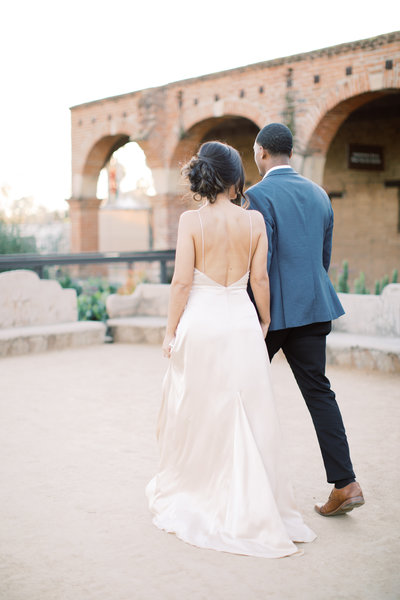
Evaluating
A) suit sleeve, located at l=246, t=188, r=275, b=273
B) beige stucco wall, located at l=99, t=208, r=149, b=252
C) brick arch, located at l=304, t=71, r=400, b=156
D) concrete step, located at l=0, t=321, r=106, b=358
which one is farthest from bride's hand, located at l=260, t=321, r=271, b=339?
beige stucco wall, located at l=99, t=208, r=149, b=252

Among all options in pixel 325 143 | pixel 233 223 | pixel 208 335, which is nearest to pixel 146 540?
pixel 208 335

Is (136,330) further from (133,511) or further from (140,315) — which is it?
(133,511)

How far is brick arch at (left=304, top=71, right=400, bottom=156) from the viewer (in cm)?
1067

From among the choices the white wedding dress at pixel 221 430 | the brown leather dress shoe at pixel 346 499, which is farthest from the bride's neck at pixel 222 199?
the brown leather dress shoe at pixel 346 499

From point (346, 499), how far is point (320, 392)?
1.57 feet

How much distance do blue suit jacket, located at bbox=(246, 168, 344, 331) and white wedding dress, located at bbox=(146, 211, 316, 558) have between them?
17 cm

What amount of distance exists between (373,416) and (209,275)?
2.51 m

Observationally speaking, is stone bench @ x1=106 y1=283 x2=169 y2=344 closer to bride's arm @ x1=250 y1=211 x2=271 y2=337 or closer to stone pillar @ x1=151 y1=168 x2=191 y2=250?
bride's arm @ x1=250 y1=211 x2=271 y2=337

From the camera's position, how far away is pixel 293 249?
9.80 ft

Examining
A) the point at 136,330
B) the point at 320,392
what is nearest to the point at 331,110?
the point at 136,330

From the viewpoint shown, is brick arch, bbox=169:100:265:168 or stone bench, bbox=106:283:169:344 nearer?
stone bench, bbox=106:283:169:344

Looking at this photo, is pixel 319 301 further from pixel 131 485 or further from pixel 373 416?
pixel 373 416

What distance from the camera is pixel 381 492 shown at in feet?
11.0

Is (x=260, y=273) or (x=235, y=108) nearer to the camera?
(x=260, y=273)
